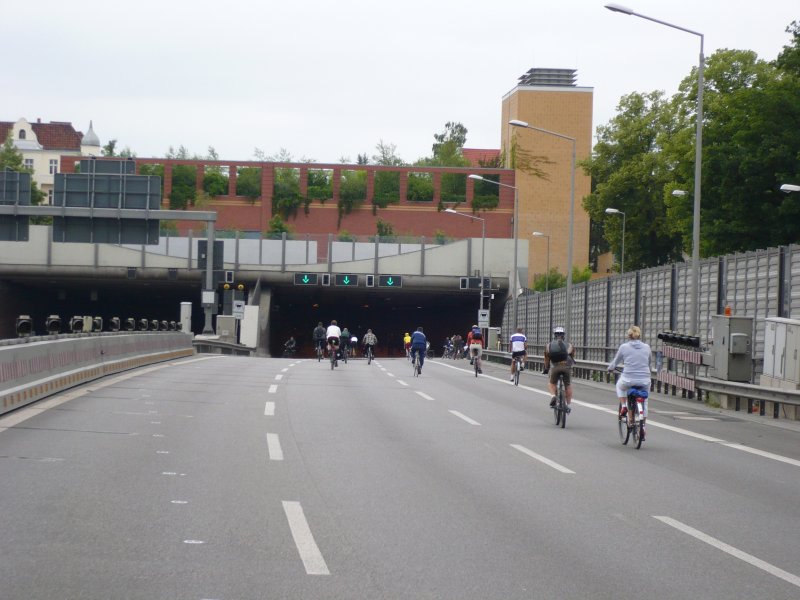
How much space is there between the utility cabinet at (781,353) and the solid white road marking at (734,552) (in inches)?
536

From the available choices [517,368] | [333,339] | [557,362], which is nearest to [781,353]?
[557,362]

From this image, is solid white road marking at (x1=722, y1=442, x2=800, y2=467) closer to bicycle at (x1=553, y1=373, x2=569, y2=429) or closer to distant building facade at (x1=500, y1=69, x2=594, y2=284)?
bicycle at (x1=553, y1=373, x2=569, y2=429)

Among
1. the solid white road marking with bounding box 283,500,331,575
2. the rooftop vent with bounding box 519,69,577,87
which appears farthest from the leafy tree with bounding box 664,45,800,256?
the rooftop vent with bounding box 519,69,577,87

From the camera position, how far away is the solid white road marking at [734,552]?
763 centimetres

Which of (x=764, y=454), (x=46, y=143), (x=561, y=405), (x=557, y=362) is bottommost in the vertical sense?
(x=764, y=454)

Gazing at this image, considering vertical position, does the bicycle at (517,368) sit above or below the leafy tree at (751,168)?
below

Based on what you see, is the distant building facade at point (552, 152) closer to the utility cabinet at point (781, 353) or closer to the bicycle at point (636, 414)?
the utility cabinet at point (781, 353)

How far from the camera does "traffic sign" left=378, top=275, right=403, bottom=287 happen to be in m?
70.4

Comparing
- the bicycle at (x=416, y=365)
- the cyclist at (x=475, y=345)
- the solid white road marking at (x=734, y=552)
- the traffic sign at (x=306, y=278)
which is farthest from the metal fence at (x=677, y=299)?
the traffic sign at (x=306, y=278)

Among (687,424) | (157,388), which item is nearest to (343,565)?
(687,424)

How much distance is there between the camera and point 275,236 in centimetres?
7181

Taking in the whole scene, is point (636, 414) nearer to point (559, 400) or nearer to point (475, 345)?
point (559, 400)

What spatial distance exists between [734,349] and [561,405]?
23.2 ft

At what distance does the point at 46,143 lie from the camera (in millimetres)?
147250
